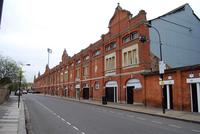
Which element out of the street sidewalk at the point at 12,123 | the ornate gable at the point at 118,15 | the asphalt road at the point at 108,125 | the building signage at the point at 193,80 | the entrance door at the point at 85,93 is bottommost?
the asphalt road at the point at 108,125

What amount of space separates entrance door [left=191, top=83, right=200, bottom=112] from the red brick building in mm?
174

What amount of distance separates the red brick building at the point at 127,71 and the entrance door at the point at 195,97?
0.17 meters

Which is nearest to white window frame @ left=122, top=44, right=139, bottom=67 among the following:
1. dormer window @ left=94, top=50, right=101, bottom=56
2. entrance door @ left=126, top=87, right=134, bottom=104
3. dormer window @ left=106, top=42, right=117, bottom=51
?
entrance door @ left=126, top=87, right=134, bottom=104

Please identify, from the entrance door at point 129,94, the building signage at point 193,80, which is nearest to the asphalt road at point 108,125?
the building signage at point 193,80

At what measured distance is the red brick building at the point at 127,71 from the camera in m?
24.9

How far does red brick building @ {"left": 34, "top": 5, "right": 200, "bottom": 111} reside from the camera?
24.9 metres

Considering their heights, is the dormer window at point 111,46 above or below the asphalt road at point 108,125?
above

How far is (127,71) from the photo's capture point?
3472 cm

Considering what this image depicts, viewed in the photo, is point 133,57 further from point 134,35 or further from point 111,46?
point 111,46

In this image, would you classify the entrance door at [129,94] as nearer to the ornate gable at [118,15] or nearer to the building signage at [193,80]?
→ the ornate gable at [118,15]

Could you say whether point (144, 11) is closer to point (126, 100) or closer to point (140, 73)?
point (140, 73)

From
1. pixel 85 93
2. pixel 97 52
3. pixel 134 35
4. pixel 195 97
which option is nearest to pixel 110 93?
pixel 97 52

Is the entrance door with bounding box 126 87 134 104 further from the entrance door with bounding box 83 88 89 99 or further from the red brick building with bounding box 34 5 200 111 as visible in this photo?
the entrance door with bounding box 83 88 89 99

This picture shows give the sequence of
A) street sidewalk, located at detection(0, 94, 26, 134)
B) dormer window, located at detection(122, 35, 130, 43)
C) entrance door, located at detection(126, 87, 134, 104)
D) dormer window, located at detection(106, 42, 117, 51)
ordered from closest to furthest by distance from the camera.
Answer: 1. street sidewalk, located at detection(0, 94, 26, 134)
2. entrance door, located at detection(126, 87, 134, 104)
3. dormer window, located at detection(122, 35, 130, 43)
4. dormer window, located at detection(106, 42, 117, 51)
